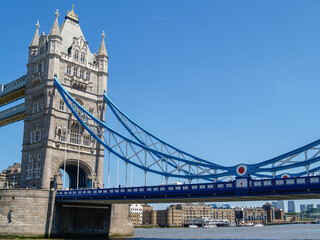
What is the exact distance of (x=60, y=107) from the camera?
63781 mm

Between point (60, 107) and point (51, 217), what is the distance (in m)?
17.4

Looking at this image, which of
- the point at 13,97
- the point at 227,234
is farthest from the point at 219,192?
the point at 227,234

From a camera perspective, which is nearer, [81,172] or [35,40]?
[81,172]

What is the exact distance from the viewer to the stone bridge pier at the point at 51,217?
51156 millimetres

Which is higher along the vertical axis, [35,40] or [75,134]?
[35,40]

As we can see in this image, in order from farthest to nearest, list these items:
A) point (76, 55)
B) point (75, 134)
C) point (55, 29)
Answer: point (76, 55) → point (55, 29) → point (75, 134)

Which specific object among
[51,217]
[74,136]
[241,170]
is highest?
[74,136]

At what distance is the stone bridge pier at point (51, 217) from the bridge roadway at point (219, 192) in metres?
3.14

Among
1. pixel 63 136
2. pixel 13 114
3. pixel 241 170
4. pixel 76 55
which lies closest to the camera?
pixel 241 170

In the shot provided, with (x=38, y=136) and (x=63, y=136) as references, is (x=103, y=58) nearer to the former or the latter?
(x=63, y=136)

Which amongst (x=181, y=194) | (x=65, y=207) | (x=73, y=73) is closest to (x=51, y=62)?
(x=73, y=73)

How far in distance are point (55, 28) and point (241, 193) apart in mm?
41267

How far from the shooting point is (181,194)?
4431 cm

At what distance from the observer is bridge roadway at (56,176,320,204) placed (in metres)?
36.8
